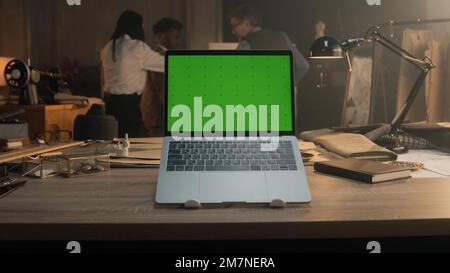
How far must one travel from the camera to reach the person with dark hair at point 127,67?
391 cm

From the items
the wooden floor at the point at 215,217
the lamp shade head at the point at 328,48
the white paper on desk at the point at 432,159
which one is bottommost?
the white paper on desk at the point at 432,159

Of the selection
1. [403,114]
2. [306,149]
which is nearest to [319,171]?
[306,149]

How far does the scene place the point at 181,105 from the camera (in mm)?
1259

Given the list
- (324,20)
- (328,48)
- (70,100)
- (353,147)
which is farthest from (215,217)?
(324,20)

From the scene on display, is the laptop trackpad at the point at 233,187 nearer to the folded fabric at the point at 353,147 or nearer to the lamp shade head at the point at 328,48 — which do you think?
the folded fabric at the point at 353,147

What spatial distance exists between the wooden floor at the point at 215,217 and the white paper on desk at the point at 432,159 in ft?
1.30

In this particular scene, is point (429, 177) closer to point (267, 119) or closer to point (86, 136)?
point (267, 119)

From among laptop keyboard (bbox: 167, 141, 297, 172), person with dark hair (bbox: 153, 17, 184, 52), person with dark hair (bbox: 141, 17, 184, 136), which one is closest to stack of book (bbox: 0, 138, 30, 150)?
laptop keyboard (bbox: 167, 141, 297, 172)

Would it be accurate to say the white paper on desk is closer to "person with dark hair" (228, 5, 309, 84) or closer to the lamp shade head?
the lamp shade head

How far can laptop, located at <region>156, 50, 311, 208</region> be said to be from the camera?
109 cm

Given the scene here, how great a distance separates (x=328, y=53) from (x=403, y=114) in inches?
16.1

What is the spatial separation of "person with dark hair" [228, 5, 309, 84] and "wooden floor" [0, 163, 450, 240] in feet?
7.59

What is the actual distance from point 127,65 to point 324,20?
7.43ft

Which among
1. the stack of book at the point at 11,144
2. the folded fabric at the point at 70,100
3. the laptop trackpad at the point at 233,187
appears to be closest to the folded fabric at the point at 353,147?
the laptop trackpad at the point at 233,187
